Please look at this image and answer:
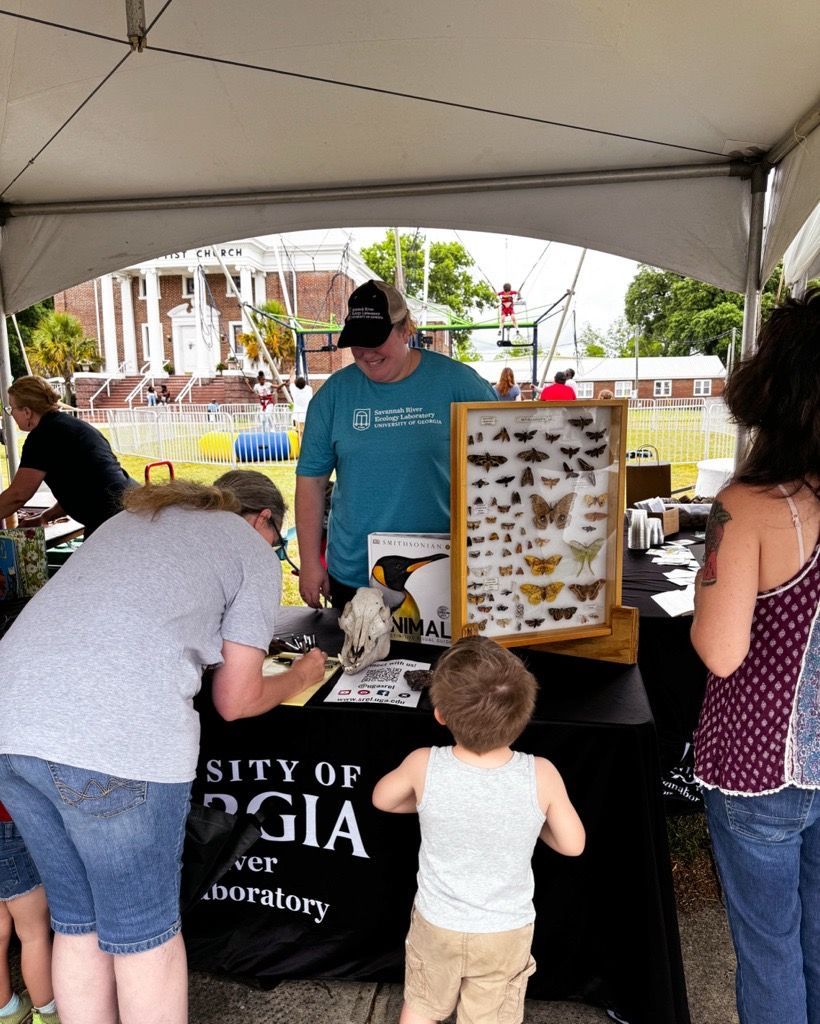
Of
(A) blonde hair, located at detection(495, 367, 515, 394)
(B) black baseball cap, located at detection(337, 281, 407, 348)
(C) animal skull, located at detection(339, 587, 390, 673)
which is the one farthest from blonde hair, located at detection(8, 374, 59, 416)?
(A) blonde hair, located at detection(495, 367, 515, 394)

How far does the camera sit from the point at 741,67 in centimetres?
246

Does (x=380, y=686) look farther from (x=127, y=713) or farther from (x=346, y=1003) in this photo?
(x=346, y=1003)

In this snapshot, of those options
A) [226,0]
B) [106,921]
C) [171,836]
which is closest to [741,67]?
[226,0]

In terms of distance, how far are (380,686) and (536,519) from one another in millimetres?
517

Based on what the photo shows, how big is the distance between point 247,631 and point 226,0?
187cm

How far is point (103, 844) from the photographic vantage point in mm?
1254

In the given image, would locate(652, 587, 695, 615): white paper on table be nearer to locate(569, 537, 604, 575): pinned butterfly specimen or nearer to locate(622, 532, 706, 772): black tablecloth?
locate(622, 532, 706, 772): black tablecloth

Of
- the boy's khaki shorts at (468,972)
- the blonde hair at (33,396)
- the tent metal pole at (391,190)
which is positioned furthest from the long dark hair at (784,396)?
the blonde hair at (33,396)

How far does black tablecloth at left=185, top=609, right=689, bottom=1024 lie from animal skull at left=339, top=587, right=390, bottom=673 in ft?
0.46

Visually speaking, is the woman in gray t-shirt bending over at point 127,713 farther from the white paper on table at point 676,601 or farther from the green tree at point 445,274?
the green tree at point 445,274

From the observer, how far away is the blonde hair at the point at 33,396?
10.5ft

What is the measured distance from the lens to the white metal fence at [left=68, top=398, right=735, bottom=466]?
42.1 ft

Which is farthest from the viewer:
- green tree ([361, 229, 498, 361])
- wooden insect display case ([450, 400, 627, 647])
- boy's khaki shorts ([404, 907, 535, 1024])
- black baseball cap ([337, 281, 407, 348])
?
green tree ([361, 229, 498, 361])

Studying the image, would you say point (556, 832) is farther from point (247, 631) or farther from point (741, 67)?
point (741, 67)
